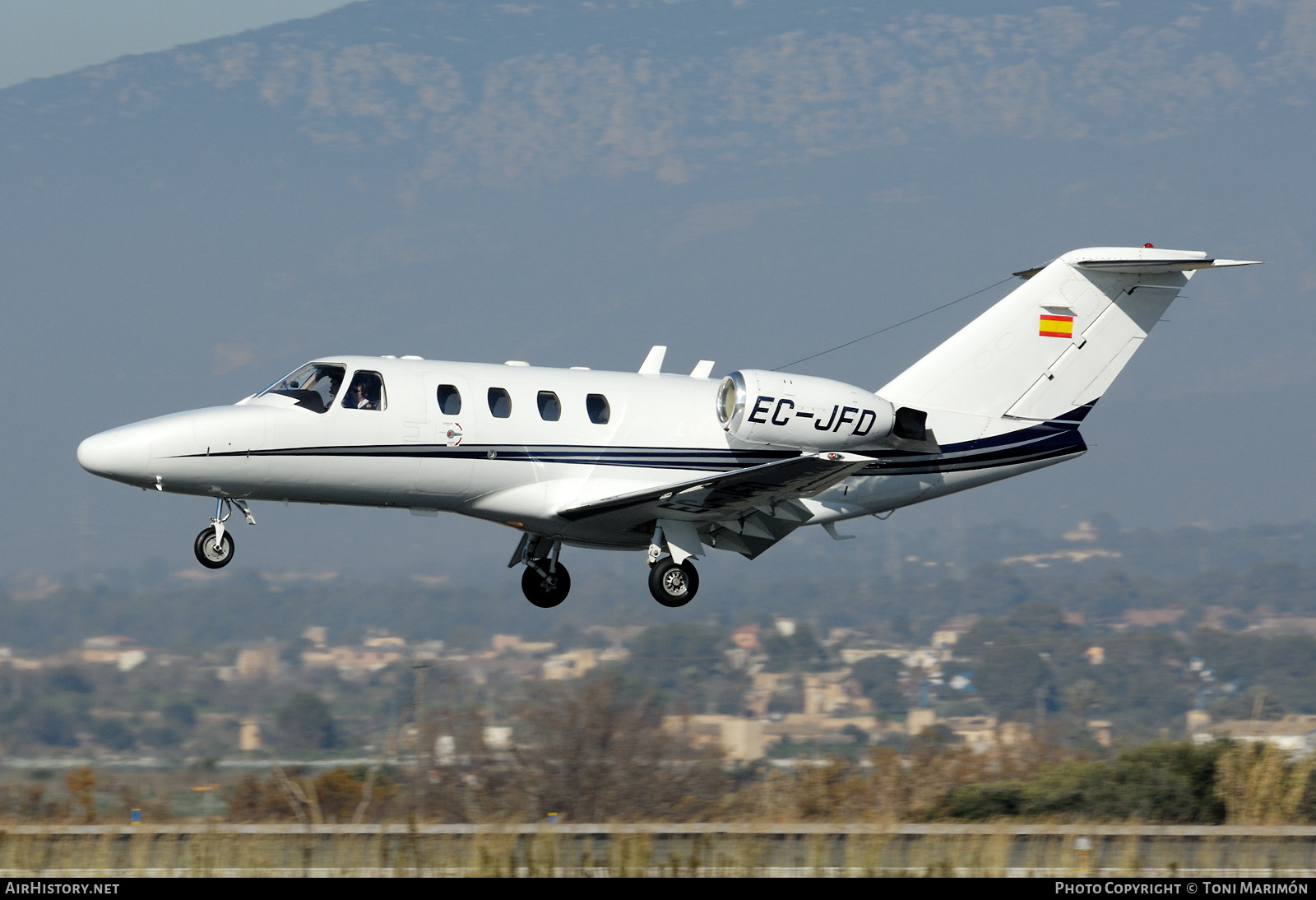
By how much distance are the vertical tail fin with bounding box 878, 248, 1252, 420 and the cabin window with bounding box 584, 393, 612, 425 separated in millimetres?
4622

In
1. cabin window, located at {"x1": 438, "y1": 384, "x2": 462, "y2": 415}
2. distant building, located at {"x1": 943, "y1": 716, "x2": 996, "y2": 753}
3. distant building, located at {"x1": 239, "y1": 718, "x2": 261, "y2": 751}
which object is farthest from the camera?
distant building, located at {"x1": 239, "y1": 718, "x2": 261, "y2": 751}

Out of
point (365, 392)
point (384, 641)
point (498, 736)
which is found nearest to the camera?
point (365, 392)

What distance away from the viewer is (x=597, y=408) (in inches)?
778

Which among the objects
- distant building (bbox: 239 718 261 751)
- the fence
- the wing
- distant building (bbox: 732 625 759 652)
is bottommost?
the fence

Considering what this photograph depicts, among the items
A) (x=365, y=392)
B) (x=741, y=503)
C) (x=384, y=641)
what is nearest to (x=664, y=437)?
(x=741, y=503)

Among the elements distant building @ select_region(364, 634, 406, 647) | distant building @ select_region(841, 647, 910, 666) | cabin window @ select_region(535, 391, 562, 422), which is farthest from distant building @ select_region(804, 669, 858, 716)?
cabin window @ select_region(535, 391, 562, 422)

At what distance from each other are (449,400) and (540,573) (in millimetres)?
3797

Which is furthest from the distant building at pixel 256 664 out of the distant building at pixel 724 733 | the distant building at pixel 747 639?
the distant building at pixel 747 639

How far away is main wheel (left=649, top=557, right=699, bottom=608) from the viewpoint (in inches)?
786

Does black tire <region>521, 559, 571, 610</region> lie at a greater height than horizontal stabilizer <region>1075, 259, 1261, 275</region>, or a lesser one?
lesser

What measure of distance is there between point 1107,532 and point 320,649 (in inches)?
4139

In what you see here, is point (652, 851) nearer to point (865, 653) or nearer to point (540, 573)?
point (540, 573)

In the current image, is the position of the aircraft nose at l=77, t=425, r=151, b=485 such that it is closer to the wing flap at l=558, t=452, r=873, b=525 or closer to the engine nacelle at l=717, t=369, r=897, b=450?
the wing flap at l=558, t=452, r=873, b=525

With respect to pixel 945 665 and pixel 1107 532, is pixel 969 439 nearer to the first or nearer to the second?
pixel 945 665
